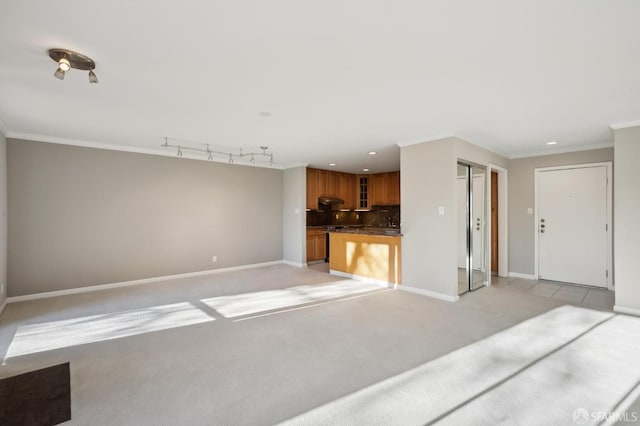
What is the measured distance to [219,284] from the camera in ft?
17.2

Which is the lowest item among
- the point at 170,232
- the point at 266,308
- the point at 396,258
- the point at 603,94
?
the point at 266,308

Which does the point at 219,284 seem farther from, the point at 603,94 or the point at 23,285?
the point at 603,94

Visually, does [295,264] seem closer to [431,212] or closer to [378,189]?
[378,189]

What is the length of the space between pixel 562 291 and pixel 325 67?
5124mm

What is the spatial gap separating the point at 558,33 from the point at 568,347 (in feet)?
8.77

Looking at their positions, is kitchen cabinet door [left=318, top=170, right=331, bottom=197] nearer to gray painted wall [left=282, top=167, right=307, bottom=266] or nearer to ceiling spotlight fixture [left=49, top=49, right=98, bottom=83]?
gray painted wall [left=282, top=167, right=307, bottom=266]

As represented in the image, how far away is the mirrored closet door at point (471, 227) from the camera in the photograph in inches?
179

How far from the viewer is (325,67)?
237 cm

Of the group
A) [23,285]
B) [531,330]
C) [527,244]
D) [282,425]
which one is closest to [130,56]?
[282,425]

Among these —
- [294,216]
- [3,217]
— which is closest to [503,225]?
[294,216]

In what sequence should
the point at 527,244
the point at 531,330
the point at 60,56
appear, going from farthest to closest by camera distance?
the point at 527,244
the point at 531,330
the point at 60,56

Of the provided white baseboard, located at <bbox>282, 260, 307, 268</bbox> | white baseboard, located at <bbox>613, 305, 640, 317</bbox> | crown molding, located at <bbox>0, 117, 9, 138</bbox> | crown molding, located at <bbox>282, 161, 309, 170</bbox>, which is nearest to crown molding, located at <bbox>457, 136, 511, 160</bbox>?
white baseboard, located at <bbox>613, 305, 640, 317</bbox>

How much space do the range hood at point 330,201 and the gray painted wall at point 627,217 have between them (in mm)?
5334

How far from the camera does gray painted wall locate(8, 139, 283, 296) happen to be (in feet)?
14.4
